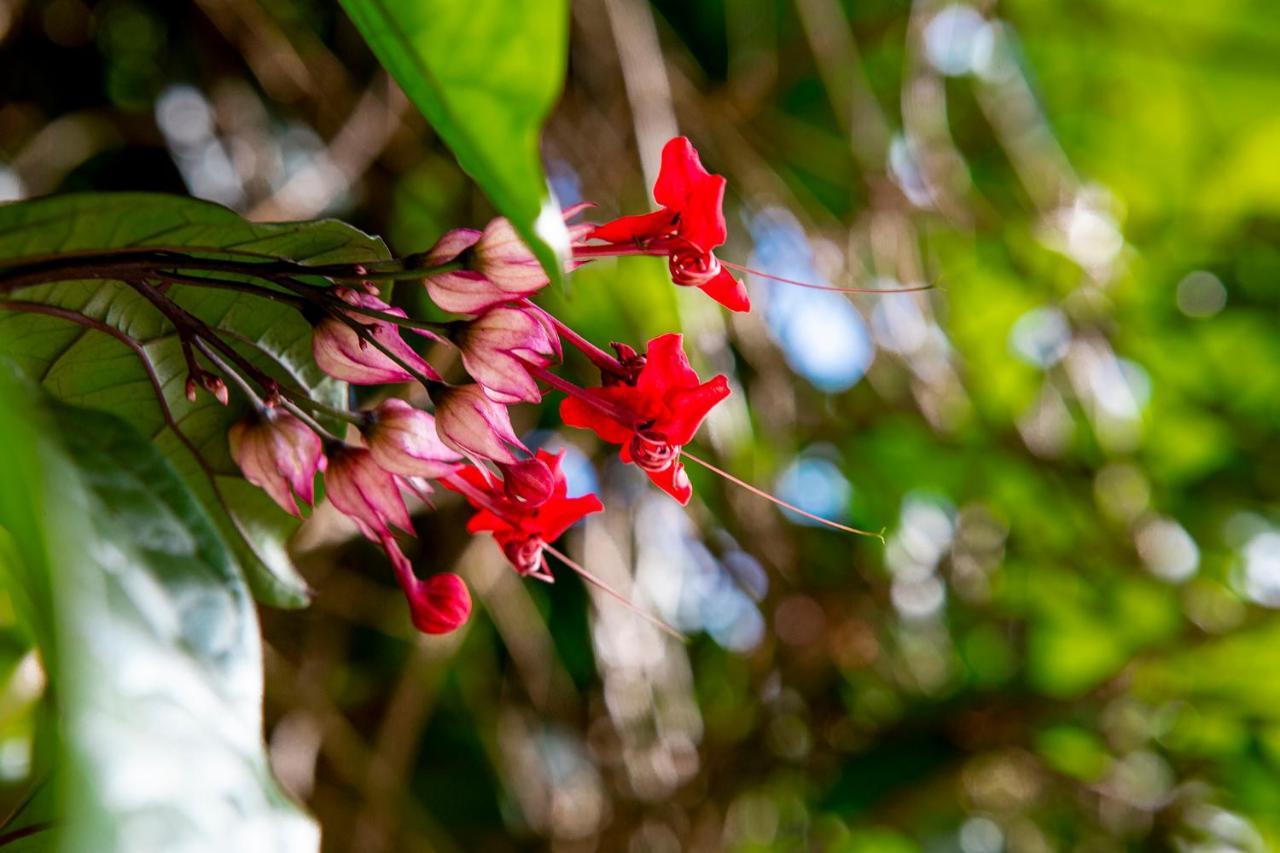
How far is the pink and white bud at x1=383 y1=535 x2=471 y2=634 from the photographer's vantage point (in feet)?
1.30

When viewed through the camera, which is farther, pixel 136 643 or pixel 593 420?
pixel 593 420

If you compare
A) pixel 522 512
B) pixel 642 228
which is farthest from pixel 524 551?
pixel 642 228

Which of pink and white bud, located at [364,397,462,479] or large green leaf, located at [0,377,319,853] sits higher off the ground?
large green leaf, located at [0,377,319,853]

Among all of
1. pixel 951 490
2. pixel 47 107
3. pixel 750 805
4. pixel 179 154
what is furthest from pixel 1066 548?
pixel 47 107

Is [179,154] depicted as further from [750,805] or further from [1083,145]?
[1083,145]

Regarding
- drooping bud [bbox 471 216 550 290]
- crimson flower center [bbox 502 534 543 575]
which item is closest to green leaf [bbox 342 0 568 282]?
drooping bud [bbox 471 216 550 290]

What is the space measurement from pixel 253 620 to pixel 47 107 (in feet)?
2.88

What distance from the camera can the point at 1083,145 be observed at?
1.58 meters

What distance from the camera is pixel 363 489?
354 mm

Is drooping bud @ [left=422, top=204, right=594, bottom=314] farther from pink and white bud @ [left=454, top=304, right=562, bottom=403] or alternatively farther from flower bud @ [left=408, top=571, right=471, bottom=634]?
flower bud @ [left=408, top=571, right=471, bottom=634]

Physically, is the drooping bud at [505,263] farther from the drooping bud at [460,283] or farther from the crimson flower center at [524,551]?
the crimson flower center at [524,551]

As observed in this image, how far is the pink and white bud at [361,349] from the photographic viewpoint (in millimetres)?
315

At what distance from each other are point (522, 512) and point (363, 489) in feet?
0.18

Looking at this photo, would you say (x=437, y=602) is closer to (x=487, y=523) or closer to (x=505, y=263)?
(x=487, y=523)
